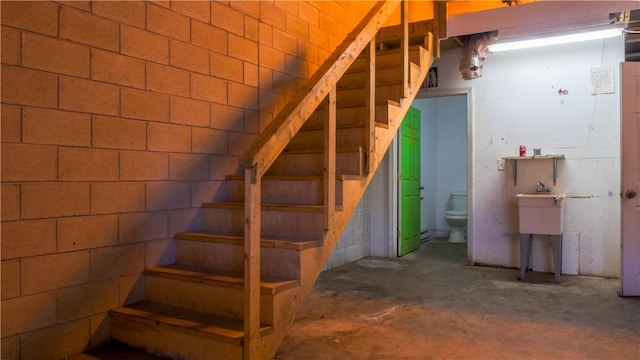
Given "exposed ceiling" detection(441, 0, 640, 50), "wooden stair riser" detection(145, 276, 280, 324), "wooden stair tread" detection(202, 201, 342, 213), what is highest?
"exposed ceiling" detection(441, 0, 640, 50)

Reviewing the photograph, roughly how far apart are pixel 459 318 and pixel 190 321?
74.5 inches

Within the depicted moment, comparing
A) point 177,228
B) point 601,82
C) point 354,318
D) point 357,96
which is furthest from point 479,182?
point 177,228

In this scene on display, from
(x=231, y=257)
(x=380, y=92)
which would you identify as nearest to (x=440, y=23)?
(x=380, y=92)

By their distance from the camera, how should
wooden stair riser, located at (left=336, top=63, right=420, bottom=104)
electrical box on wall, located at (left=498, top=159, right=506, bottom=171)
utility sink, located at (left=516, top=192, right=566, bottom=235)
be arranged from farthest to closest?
electrical box on wall, located at (left=498, top=159, right=506, bottom=171), utility sink, located at (left=516, top=192, right=566, bottom=235), wooden stair riser, located at (left=336, top=63, right=420, bottom=104)

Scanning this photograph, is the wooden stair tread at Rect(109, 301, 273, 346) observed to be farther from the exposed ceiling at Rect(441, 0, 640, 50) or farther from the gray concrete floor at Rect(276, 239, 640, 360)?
the exposed ceiling at Rect(441, 0, 640, 50)

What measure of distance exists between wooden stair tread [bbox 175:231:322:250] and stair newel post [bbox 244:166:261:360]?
37 centimetres

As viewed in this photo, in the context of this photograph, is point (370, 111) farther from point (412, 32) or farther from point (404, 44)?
point (412, 32)

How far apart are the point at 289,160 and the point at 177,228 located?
35.2 inches

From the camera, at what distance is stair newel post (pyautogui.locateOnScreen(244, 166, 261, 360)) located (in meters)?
2.04

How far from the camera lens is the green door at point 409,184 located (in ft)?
19.3

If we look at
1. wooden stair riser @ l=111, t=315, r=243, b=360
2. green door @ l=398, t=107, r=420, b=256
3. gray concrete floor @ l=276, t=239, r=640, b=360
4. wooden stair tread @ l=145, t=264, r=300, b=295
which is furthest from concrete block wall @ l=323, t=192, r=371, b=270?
wooden stair riser @ l=111, t=315, r=243, b=360

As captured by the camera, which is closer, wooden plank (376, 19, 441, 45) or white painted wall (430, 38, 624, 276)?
wooden plank (376, 19, 441, 45)

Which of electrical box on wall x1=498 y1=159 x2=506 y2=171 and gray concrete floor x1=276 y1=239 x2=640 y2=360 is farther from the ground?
electrical box on wall x1=498 y1=159 x2=506 y2=171

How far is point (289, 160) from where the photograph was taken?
324 centimetres
